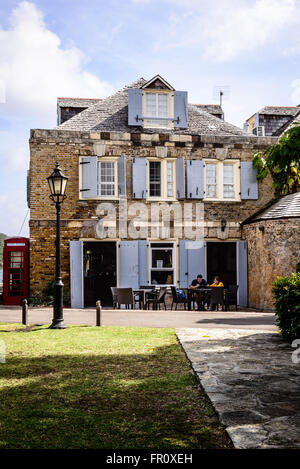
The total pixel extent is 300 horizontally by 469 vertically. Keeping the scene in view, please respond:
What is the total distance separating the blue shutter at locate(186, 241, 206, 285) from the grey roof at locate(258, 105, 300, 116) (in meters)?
9.73

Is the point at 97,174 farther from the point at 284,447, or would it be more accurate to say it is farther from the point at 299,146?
the point at 284,447

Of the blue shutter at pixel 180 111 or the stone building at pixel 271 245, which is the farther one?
the blue shutter at pixel 180 111

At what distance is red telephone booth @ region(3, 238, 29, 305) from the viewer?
17.1 m

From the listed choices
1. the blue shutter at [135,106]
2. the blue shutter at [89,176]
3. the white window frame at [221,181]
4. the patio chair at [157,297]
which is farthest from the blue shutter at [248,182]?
the blue shutter at [89,176]

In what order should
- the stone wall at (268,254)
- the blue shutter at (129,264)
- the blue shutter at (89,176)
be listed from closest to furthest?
the stone wall at (268,254) < the blue shutter at (89,176) < the blue shutter at (129,264)

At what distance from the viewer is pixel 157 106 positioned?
18.7 m

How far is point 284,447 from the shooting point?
3600mm

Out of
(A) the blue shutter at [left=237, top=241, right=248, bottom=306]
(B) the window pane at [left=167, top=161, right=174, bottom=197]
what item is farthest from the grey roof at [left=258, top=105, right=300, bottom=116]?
(A) the blue shutter at [left=237, top=241, right=248, bottom=306]

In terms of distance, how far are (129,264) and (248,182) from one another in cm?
581

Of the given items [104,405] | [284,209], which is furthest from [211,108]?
[104,405]

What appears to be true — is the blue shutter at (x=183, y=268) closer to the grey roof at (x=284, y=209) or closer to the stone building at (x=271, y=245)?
the stone building at (x=271, y=245)

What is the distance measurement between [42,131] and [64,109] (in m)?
5.19

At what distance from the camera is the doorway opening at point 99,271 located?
1972 centimetres

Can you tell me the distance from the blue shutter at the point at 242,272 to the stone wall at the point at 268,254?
0.16 meters
